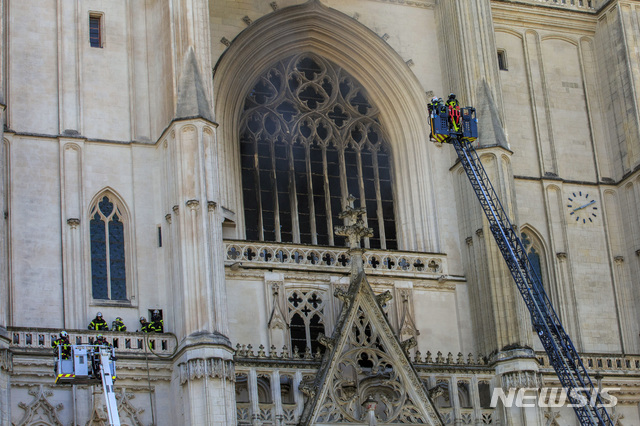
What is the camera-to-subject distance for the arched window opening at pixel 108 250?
110 feet

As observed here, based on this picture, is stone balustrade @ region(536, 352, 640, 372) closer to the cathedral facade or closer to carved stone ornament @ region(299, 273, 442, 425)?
the cathedral facade

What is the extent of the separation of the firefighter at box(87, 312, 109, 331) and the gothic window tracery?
4.66 metres

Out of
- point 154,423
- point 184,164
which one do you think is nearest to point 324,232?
point 184,164

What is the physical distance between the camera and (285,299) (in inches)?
1377

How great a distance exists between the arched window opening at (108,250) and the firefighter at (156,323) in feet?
2.86

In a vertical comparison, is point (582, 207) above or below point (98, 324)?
above

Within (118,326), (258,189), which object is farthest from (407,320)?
(118,326)

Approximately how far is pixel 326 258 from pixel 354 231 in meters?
1.68

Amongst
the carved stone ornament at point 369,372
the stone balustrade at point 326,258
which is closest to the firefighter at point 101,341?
the stone balustrade at point 326,258

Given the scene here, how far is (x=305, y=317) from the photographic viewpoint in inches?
1385

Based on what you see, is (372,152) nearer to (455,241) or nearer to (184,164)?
(455,241)

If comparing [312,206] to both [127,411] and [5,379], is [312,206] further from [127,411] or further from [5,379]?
[5,379]

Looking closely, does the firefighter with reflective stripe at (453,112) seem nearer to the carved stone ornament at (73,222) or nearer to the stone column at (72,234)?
the stone column at (72,234)

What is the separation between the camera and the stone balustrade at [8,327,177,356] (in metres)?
31.4
